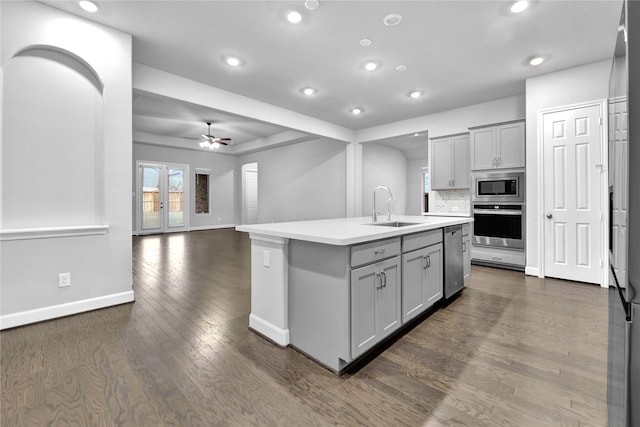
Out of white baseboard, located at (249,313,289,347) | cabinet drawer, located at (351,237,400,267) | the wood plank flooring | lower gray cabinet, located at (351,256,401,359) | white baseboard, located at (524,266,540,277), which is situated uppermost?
cabinet drawer, located at (351,237,400,267)

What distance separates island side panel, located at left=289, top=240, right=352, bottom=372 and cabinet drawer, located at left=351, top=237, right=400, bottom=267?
7 centimetres

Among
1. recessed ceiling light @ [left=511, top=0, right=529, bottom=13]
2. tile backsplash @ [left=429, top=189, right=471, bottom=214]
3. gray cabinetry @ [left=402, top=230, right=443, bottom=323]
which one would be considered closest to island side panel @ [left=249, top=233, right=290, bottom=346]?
gray cabinetry @ [left=402, top=230, right=443, bottom=323]

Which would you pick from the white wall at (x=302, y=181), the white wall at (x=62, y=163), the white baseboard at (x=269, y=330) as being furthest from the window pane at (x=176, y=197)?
the white baseboard at (x=269, y=330)

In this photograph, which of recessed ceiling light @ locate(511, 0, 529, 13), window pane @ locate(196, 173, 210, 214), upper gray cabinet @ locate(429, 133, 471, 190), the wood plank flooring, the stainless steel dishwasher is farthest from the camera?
window pane @ locate(196, 173, 210, 214)

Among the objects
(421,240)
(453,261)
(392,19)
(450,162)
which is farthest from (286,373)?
(450,162)

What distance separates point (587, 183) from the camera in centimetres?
368

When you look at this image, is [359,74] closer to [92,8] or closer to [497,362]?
[92,8]

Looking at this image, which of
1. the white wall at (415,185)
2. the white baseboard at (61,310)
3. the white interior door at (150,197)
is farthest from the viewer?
the white wall at (415,185)

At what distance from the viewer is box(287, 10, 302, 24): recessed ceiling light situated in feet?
9.00

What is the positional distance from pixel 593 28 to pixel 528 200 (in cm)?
210

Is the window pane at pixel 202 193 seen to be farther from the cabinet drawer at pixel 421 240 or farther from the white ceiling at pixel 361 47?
the cabinet drawer at pixel 421 240

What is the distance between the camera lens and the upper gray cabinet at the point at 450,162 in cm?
527

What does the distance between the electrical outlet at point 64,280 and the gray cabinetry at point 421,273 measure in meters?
3.05

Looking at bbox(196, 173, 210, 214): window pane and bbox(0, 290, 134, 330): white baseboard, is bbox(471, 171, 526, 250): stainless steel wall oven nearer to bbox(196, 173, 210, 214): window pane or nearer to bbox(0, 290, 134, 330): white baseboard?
bbox(0, 290, 134, 330): white baseboard
